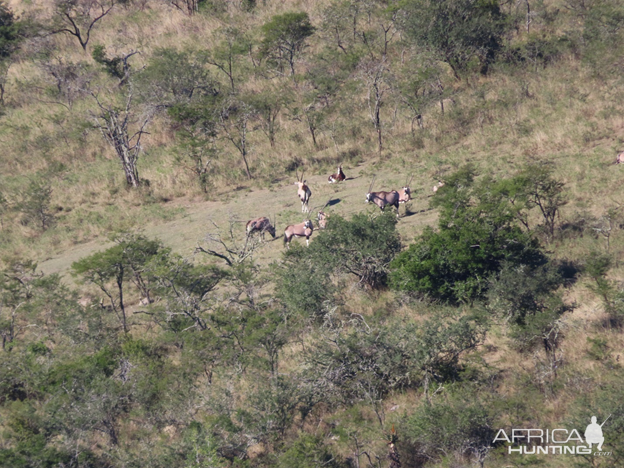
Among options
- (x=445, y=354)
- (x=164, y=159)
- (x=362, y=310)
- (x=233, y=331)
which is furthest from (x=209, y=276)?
(x=164, y=159)

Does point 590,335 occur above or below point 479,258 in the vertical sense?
below

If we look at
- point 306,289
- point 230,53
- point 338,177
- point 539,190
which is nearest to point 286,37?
point 230,53

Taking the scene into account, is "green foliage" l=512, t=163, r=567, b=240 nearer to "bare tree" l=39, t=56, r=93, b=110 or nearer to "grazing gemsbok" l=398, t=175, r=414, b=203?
"grazing gemsbok" l=398, t=175, r=414, b=203

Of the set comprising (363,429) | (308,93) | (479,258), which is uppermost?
(308,93)

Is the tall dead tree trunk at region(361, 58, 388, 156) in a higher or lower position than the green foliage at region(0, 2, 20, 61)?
lower

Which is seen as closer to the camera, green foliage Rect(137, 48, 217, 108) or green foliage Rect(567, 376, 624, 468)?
green foliage Rect(567, 376, 624, 468)

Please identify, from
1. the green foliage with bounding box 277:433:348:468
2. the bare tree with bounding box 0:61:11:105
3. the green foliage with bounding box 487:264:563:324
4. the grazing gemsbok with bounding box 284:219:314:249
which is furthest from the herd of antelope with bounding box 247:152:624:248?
the bare tree with bounding box 0:61:11:105

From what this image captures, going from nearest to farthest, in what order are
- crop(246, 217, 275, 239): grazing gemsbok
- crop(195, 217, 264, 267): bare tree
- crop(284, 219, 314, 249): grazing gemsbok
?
crop(195, 217, 264, 267): bare tree
crop(284, 219, 314, 249): grazing gemsbok
crop(246, 217, 275, 239): grazing gemsbok

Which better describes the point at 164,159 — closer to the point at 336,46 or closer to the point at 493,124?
the point at 336,46
